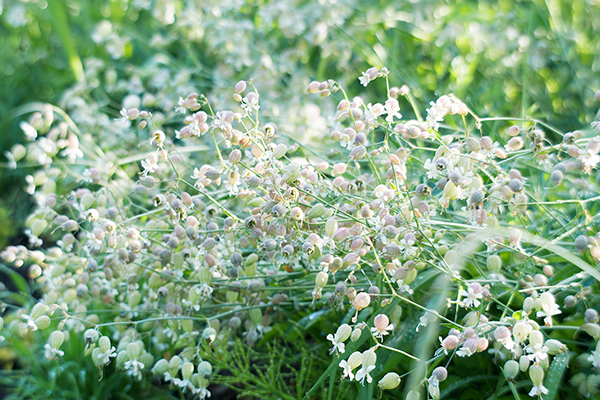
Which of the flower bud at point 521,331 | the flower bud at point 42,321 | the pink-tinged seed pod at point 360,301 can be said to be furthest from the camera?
the flower bud at point 42,321

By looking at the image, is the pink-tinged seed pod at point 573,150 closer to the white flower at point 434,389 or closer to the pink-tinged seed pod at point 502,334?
the pink-tinged seed pod at point 502,334

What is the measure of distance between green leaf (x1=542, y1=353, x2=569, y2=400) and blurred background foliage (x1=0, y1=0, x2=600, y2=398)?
105cm

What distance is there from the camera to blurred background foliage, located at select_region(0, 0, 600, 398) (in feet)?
6.22

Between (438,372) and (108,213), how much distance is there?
2.10 feet

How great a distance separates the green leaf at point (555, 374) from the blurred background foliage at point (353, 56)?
3.46 ft

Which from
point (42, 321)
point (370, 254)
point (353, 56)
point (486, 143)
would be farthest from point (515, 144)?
point (353, 56)

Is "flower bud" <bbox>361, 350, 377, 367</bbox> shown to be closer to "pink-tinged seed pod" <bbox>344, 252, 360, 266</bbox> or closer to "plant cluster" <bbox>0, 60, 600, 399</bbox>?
"plant cluster" <bbox>0, 60, 600, 399</bbox>

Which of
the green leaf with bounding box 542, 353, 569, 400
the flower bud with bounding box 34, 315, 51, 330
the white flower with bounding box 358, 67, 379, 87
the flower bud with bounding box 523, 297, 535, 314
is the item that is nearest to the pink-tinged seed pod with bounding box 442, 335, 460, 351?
the flower bud with bounding box 523, 297, 535, 314

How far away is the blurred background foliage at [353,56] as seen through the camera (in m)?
1.90

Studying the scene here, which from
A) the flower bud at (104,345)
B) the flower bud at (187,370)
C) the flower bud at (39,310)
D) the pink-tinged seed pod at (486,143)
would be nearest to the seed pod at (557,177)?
the pink-tinged seed pod at (486,143)

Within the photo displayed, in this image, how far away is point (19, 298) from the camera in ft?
5.26

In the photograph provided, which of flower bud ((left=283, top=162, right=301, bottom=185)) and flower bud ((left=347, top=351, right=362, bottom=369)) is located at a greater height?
flower bud ((left=283, top=162, right=301, bottom=185))

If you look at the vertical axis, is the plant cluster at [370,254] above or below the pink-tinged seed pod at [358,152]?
below

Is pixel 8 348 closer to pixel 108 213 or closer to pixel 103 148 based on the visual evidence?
pixel 103 148
